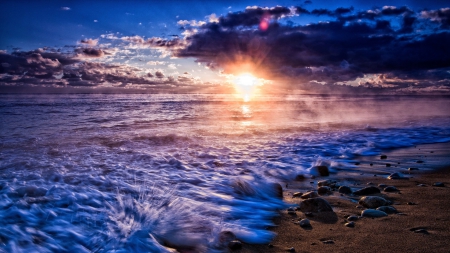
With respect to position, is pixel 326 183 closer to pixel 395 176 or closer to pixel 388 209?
pixel 388 209

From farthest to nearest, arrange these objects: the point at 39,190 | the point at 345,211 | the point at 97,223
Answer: the point at 39,190
the point at 345,211
the point at 97,223

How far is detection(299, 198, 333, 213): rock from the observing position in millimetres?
4113

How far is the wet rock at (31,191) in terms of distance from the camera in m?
4.78

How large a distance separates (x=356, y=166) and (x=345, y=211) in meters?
3.33

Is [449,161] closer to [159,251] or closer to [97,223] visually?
[159,251]

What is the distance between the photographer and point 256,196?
5000mm

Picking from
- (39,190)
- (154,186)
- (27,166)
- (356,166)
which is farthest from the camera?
(356,166)

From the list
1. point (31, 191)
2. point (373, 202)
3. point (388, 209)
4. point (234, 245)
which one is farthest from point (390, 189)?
point (31, 191)

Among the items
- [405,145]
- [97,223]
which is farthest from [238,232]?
[405,145]

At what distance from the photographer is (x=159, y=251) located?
3242 mm

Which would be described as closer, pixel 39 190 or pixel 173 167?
pixel 39 190

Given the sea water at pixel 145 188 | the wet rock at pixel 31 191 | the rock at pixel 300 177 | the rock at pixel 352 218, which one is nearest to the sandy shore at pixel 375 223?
the rock at pixel 352 218

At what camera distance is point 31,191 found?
489 centimetres

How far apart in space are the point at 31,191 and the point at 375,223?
5333 mm
